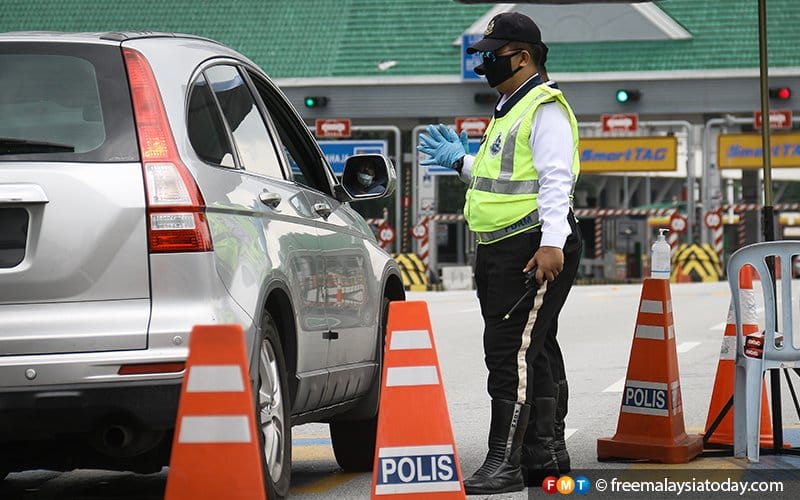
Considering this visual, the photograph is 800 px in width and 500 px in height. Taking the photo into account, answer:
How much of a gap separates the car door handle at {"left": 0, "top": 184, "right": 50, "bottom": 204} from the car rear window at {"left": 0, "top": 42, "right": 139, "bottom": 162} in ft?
0.45

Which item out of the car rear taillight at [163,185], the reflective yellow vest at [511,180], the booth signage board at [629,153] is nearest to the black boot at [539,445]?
the reflective yellow vest at [511,180]

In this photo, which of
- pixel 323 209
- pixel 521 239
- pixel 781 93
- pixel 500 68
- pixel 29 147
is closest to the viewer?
pixel 29 147

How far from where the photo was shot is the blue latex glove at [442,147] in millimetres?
7688

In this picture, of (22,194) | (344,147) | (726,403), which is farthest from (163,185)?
(344,147)

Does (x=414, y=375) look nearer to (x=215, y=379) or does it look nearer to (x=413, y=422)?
(x=413, y=422)

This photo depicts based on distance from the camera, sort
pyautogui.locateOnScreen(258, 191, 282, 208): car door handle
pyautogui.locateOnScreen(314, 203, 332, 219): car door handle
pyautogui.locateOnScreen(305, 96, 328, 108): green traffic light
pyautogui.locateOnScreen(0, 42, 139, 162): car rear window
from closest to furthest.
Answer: pyautogui.locateOnScreen(0, 42, 139, 162): car rear window → pyautogui.locateOnScreen(258, 191, 282, 208): car door handle → pyautogui.locateOnScreen(314, 203, 332, 219): car door handle → pyautogui.locateOnScreen(305, 96, 328, 108): green traffic light

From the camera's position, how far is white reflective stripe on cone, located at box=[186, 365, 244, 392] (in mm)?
4773

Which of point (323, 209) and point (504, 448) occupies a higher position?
point (323, 209)

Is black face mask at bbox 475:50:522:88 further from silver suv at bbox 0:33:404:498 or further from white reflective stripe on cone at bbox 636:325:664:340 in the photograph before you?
A: white reflective stripe on cone at bbox 636:325:664:340

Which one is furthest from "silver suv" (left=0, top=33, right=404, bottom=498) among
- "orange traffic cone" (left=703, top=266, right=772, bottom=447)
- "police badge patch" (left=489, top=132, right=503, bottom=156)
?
"orange traffic cone" (left=703, top=266, right=772, bottom=447)

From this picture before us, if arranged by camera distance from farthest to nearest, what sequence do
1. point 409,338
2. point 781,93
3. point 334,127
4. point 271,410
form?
point 334,127 → point 781,93 → point 271,410 → point 409,338

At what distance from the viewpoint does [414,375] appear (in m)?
5.82

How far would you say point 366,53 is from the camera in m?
40.8

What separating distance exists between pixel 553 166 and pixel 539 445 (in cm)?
120
